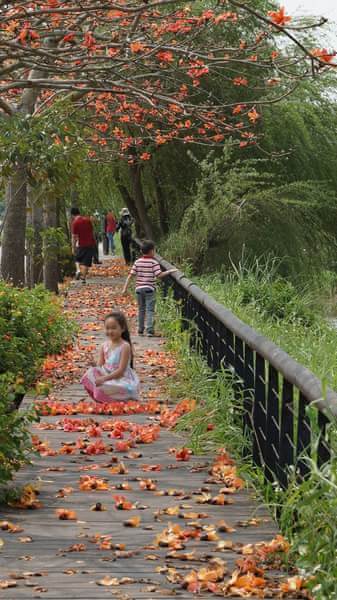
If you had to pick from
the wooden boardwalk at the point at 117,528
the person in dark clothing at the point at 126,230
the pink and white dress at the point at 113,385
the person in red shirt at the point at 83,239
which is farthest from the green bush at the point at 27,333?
the person in dark clothing at the point at 126,230

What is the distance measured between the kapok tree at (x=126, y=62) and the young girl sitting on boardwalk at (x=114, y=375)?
1.99m

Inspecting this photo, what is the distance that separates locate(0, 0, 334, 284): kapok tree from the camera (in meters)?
11.4

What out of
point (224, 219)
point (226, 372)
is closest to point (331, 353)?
point (226, 372)

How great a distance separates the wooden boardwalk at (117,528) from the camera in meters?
5.50

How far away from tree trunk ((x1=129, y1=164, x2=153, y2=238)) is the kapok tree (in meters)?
2.08

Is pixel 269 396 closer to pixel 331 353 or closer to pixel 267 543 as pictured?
pixel 267 543

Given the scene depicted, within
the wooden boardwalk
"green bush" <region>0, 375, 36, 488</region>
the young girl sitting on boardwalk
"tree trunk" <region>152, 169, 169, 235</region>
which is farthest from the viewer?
"tree trunk" <region>152, 169, 169, 235</region>

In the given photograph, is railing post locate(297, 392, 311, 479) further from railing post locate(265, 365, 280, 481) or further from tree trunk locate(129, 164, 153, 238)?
tree trunk locate(129, 164, 153, 238)

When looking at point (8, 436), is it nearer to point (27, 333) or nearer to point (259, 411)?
point (259, 411)

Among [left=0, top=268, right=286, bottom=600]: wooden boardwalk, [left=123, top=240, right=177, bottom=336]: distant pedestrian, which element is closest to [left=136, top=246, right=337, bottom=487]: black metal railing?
[left=0, top=268, right=286, bottom=600]: wooden boardwalk

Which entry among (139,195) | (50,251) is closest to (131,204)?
(139,195)

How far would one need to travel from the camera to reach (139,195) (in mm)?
33094

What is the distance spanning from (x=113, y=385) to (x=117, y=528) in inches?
215

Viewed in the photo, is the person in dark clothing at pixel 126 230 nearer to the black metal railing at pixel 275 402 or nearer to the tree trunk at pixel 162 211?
the tree trunk at pixel 162 211
